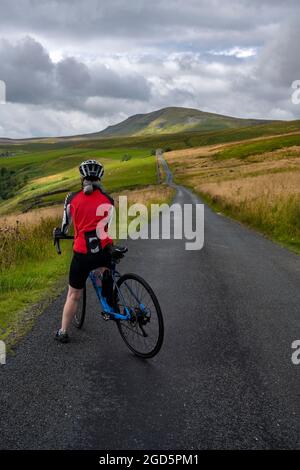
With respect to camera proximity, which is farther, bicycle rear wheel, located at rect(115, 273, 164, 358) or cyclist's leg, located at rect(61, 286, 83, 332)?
cyclist's leg, located at rect(61, 286, 83, 332)

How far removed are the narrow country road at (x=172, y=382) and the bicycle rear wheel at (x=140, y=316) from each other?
0.61 feet

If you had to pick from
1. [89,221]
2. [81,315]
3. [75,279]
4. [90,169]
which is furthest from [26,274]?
[90,169]

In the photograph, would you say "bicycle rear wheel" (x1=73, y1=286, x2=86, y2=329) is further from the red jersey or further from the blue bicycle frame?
the red jersey

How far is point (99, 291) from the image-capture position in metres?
5.88

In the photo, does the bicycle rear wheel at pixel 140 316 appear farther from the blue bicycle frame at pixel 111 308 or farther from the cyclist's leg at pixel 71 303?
the cyclist's leg at pixel 71 303

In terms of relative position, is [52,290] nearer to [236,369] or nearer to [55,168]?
[236,369]

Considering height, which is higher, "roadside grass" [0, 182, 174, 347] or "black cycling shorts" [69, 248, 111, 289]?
"black cycling shorts" [69, 248, 111, 289]

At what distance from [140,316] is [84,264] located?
104cm

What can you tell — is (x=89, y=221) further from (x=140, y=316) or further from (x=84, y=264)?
(x=140, y=316)

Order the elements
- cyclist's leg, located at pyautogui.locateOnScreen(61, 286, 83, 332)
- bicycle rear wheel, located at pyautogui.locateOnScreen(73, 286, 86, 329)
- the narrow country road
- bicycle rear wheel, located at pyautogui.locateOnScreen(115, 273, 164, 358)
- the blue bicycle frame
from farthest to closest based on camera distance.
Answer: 1. bicycle rear wheel, located at pyautogui.locateOnScreen(73, 286, 86, 329)
2. cyclist's leg, located at pyautogui.locateOnScreen(61, 286, 83, 332)
3. the blue bicycle frame
4. bicycle rear wheel, located at pyautogui.locateOnScreen(115, 273, 164, 358)
5. the narrow country road

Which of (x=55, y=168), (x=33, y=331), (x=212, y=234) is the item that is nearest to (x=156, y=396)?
(x=33, y=331)

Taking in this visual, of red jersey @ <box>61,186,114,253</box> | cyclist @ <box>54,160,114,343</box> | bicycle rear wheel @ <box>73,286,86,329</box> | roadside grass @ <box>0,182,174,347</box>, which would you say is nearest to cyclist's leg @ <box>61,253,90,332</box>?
cyclist @ <box>54,160,114,343</box>

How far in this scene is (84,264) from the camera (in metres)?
5.54

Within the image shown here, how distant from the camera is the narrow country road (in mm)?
3695
